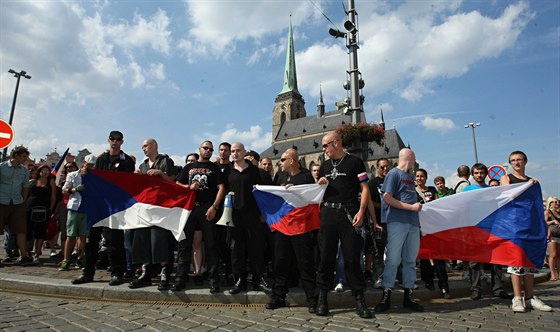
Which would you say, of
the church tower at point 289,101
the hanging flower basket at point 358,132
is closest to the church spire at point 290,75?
the church tower at point 289,101

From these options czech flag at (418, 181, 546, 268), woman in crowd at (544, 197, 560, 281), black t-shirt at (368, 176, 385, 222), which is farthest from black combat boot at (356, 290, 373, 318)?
woman in crowd at (544, 197, 560, 281)

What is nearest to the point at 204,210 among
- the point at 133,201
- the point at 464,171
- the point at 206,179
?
the point at 206,179

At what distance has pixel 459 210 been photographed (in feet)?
18.2

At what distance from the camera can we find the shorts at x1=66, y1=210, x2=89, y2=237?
6.86 m

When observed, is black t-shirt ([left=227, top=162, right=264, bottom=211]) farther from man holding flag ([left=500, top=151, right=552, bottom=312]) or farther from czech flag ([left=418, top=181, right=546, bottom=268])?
man holding flag ([left=500, top=151, right=552, bottom=312])

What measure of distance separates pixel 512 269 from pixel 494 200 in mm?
1060

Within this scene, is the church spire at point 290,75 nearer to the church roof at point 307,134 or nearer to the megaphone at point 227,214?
the church roof at point 307,134

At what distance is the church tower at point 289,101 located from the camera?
91.1m

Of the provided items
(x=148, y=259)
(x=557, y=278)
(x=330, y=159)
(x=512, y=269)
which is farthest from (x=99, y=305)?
(x=557, y=278)

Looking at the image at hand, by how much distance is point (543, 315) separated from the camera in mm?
4574

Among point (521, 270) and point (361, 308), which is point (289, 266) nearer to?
point (361, 308)

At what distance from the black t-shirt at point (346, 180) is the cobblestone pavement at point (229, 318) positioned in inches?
60.4

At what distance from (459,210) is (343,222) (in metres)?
2.32

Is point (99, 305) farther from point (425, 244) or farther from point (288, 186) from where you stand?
point (425, 244)
